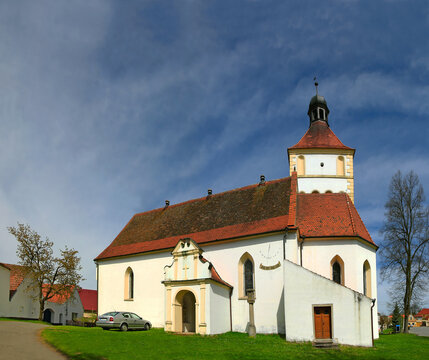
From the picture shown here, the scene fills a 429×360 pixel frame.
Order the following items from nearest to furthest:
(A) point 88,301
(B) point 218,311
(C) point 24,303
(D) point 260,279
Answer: (B) point 218,311 < (D) point 260,279 < (C) point 24,303 < (A) point 88,301

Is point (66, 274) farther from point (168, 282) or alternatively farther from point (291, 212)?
point (291, 212)

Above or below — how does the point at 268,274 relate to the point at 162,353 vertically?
above

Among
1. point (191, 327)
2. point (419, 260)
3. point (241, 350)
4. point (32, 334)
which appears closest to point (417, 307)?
point (419, 260)

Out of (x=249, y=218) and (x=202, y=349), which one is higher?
(x=249, y=218)

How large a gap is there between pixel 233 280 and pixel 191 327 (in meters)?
4.14

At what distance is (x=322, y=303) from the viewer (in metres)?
21.7

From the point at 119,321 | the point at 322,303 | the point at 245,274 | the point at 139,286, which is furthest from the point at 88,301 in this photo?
the point at 322,303

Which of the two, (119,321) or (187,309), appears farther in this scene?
(187,309)

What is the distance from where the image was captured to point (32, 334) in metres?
21.5

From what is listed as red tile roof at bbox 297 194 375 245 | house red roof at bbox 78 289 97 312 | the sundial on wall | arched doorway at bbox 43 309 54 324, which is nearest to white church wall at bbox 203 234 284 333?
the sundial on wall

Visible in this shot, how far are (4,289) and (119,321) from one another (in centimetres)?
1912

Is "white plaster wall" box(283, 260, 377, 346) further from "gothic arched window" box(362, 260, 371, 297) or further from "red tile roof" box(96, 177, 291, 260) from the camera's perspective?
"gothic arched window" box(362, 260, 371, 297)

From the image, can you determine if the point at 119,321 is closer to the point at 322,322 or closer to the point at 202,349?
the point at 202,349

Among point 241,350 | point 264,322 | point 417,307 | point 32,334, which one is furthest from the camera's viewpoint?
point 417,307
